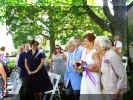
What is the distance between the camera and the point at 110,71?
2379 millimetres

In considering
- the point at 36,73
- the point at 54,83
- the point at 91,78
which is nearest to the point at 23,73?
the point at 36,73

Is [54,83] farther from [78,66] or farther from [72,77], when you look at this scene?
[78,66]

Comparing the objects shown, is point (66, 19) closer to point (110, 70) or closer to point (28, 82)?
point (28, 82)

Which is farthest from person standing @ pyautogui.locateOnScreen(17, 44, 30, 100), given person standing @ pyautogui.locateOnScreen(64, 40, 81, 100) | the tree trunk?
the tree trunk

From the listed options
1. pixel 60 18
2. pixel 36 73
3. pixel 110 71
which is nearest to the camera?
pixel 110 71

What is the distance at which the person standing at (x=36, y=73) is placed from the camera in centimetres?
353

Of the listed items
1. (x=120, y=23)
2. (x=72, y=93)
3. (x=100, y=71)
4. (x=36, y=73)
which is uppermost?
(x=120, y=23)

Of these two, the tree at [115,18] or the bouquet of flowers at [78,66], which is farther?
the tree at [115,18]

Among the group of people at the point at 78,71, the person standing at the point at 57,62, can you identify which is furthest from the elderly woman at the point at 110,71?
the person standing at the point at 57,62

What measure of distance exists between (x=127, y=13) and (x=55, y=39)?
127cm

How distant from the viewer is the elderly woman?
231 cm

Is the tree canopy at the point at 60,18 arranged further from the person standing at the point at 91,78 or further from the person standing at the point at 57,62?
the person standing at the point at 91,78

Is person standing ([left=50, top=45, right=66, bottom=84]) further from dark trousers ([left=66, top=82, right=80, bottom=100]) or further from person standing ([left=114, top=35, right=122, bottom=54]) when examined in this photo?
person standing ([left=114, top=35, right=122, bottom=54])

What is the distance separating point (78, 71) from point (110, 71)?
680 millimetres
